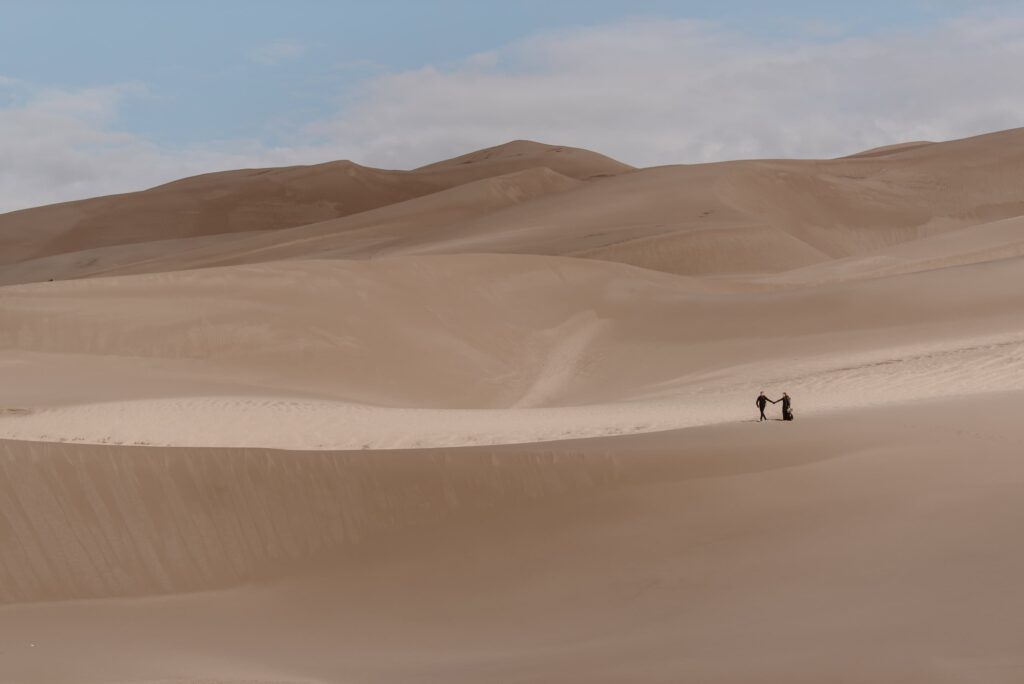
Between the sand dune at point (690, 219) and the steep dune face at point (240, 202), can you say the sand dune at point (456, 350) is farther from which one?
the steep dune face at point (240, 202)

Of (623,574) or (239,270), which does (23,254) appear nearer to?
(239,270)

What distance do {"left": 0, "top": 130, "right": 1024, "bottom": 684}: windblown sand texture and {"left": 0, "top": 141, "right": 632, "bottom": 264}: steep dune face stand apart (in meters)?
50.3

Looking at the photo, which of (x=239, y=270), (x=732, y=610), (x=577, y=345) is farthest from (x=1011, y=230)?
(x=732, y=610)

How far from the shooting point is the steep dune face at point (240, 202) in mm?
79250

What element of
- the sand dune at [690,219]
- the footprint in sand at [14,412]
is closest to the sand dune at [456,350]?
the footprint in sand at [14,412]

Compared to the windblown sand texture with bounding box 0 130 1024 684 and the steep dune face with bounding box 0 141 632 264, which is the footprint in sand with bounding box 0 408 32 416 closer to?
the windblown sand texture with bounding box 0 130 1024 684

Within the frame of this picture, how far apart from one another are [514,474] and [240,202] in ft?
244

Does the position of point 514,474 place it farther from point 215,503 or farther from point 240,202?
point 240,202

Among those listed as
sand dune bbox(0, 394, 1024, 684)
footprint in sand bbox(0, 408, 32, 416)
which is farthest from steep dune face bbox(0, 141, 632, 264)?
sand dune bbox(0, 394, 1024, 684)

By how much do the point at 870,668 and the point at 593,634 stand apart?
7.10 ft

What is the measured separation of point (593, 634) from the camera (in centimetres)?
803

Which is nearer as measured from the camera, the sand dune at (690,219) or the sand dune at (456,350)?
the sand dune at (456,350)

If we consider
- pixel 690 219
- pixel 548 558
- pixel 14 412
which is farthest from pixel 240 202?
pixel 548 558

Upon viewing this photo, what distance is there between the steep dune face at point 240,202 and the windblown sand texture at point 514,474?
5029 centimetres
